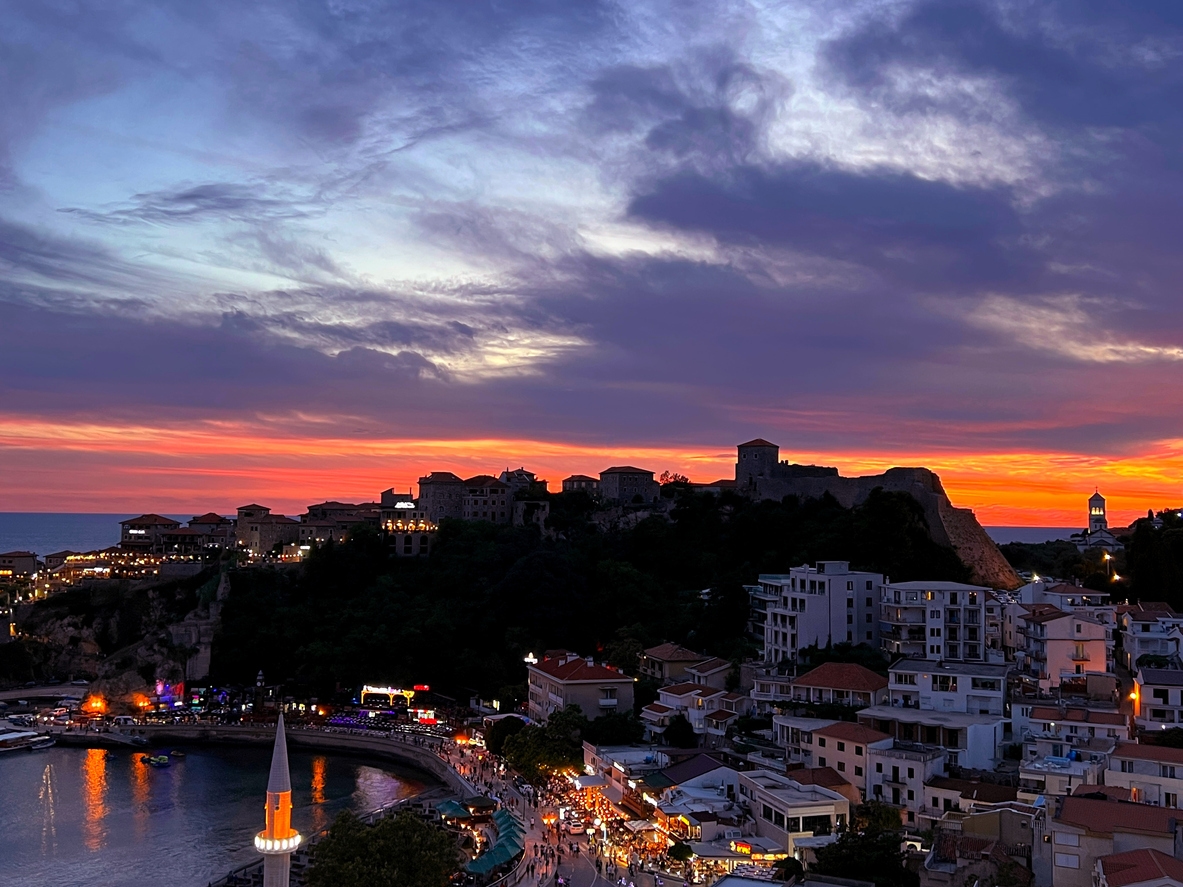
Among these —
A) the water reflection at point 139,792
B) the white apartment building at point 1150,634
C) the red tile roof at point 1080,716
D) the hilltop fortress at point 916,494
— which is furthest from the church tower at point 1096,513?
the water reflection at point 139,792

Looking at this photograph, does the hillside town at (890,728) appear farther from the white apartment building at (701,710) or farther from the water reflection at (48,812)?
the water reflection at (48,812)

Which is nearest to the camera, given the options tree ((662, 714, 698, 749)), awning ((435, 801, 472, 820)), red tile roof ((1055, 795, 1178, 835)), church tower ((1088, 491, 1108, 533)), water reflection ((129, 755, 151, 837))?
red tile roof ((1055, 795, 1178, 835))

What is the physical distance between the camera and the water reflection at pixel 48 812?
31016 millimetres

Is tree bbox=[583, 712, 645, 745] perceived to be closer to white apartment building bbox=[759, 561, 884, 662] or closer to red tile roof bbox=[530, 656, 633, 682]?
red tile roof bbox=[530, 656, 633, 682]

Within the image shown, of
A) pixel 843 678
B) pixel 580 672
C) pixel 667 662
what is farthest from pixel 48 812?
pixel 843 678

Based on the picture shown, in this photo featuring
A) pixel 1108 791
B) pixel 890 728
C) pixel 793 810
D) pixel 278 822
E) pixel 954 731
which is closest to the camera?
pixel 278 822

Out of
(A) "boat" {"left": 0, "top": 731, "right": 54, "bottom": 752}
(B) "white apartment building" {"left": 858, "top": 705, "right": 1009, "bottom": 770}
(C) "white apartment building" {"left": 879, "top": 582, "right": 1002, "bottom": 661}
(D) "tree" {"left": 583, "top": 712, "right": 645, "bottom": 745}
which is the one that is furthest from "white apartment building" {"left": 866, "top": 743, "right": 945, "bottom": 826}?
(A) "boat" {"left": 0, "top": 731, "right": 54, "bottom": 752}

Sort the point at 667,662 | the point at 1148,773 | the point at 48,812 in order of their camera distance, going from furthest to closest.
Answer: the point at 667,662 < the point at 48,812 < the point at 1148,773

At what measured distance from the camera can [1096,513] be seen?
6228cm

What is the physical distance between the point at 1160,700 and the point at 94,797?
34.8 meters

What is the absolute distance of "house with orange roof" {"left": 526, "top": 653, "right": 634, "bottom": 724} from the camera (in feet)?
113

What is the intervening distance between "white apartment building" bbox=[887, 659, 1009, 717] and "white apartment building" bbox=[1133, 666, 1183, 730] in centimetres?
336

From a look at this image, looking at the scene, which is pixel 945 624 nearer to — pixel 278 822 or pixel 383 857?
pixel 383 857

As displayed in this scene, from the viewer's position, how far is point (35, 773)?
39.7m
